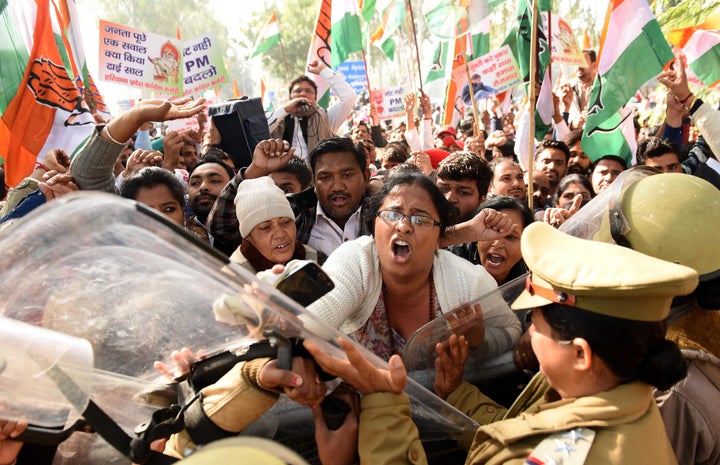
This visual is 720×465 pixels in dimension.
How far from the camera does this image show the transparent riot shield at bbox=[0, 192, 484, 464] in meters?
0.92

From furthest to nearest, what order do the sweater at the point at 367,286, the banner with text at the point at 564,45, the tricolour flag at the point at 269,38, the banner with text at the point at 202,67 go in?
the tricolour flag at the point at 269,38 → the banner with text at the point at 202,67 → the banner with text at the point at 564,45 → the sweater at the point at 367,286

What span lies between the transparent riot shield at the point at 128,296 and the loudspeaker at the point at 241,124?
3027 mm

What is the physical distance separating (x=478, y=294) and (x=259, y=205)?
4.20ft

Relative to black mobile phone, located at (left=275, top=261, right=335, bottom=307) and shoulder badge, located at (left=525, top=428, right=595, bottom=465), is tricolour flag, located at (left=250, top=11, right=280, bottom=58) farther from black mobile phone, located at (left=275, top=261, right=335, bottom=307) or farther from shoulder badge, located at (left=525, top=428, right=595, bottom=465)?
shoulder badge, located at (left=525, top=428, right=595, bottom=465)

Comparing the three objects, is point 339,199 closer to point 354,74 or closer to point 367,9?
point 367,9

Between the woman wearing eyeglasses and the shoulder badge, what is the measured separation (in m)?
0.96

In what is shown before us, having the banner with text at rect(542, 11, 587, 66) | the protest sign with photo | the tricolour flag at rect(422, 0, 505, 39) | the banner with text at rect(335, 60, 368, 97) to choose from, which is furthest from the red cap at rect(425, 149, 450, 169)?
the banner with text at rect(335, 60, 368, 97)

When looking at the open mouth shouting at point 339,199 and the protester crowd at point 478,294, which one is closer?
the protester crowd at point 478,294

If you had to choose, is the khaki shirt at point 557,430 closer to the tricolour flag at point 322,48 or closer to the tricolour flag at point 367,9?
the tricolour flag at point 322,48

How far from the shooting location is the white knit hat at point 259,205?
9.52 ft

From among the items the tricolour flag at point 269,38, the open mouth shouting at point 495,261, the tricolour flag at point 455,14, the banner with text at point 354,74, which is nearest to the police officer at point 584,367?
the open mouth shouting at point 495,261

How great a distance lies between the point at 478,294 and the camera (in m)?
2.20

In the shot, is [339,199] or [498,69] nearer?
[339,199]

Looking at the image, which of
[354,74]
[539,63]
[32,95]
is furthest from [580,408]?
[354,74]
